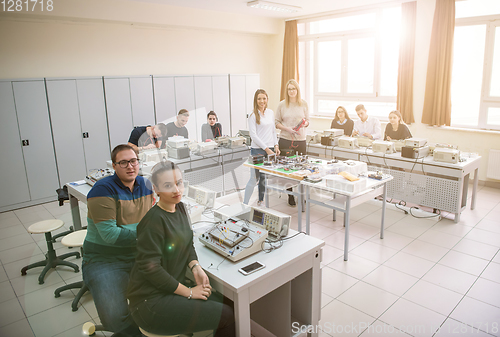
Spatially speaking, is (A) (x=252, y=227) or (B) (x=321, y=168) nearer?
(A) (x=252, y=227)

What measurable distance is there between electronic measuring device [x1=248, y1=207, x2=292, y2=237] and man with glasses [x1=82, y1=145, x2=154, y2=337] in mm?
816

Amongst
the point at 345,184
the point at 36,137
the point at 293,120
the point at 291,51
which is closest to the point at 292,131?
the point at 293,120

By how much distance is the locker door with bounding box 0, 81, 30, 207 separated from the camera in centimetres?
486

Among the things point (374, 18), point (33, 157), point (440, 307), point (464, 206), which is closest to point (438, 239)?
point (464, 206)

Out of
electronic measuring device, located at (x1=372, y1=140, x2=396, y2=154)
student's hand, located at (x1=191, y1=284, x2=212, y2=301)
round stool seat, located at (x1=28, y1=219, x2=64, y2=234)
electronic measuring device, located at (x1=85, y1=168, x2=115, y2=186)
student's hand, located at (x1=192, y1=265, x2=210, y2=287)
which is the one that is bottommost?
round stool seat, located at (x1=28, y1=219, x2=64, y2=234)

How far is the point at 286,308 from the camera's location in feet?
7.37

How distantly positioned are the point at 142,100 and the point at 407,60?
4.78 m

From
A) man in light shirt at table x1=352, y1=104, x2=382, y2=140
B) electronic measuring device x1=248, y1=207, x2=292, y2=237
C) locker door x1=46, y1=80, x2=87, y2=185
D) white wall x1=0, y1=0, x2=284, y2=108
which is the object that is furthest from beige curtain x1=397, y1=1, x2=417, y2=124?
locker door x1=46, y1=80, x2=87, y2=185

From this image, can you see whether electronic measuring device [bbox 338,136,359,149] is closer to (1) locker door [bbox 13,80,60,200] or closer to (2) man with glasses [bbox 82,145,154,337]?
(2) man with glasses [bbox 82,145,154,337]

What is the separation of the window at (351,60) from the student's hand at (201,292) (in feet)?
19.8

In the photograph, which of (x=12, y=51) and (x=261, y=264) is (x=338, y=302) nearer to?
(x=261, y=264)

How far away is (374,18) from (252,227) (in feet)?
20.3

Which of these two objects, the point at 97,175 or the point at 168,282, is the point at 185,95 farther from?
the point at 168,282

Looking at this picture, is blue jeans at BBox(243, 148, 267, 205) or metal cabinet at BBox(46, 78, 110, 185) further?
metal cabinet at BBox(46, 78, 110, 185)
